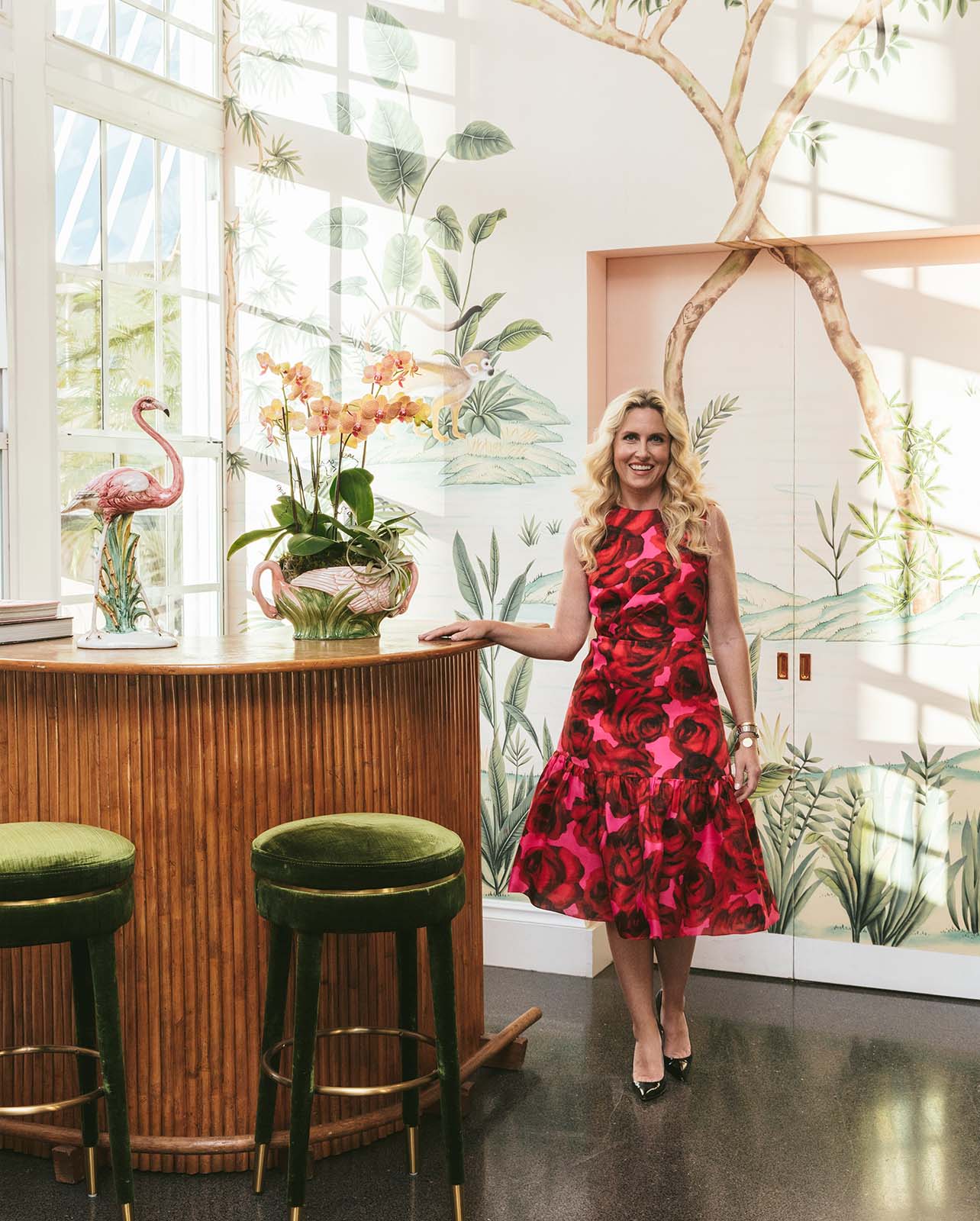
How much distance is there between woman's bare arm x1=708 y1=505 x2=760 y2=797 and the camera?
3027mm

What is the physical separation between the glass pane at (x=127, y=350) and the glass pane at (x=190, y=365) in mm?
78

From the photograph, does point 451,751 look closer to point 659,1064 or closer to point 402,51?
point 659,1064

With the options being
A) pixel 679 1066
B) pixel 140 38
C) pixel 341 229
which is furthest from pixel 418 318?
pixel 679 1066

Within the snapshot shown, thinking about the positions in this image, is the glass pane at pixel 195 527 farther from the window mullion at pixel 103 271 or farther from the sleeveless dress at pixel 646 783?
the sleeveless dress at pixel 646 783

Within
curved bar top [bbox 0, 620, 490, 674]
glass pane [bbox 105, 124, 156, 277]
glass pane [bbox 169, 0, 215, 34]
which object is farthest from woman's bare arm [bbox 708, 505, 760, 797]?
glass pane [bbox 169, 0, 215, 34]

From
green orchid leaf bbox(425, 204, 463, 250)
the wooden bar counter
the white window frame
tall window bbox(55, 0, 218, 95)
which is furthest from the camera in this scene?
green orchid leaf bbox(425, 204, 463, 250)

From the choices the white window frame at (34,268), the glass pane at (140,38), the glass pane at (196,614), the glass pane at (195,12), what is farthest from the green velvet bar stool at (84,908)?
the glass pane at (195,12)

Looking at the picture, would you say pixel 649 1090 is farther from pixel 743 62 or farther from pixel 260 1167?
pixel 743 62

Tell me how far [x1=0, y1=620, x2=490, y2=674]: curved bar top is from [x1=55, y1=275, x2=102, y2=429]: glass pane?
41.0 inches

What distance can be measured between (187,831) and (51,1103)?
0.55 meters

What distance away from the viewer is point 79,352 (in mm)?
3676

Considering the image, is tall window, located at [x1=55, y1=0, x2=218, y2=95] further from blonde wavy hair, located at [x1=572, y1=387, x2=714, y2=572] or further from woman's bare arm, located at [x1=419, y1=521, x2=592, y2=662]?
woman's bare arm, located at [x1=419, y1=521, x2=592, y2=662]

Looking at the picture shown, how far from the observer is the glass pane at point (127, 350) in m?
3.80

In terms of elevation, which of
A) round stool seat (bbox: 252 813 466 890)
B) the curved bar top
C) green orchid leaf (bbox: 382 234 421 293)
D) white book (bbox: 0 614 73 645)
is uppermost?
green orchid leaf (bbox: 382 234 421 293)
